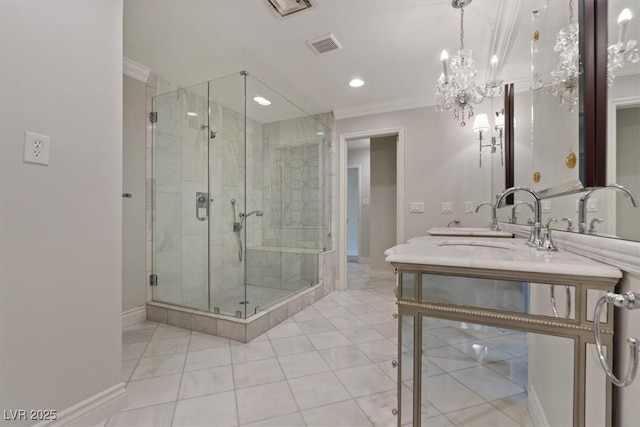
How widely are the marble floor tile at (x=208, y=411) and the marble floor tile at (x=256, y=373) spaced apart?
0.13 meters

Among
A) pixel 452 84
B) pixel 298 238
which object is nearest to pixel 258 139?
pixel 298 238

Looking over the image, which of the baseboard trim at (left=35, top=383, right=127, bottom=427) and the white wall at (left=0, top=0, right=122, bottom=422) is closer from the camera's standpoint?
the white wall at (left=0, top=0, right=122, bottom=422)

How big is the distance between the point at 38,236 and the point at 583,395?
6.44ft

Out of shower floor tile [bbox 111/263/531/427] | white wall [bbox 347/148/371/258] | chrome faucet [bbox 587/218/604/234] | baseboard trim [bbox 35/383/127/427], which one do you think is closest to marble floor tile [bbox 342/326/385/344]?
shower floor tile [bbox 111/263/531/427]

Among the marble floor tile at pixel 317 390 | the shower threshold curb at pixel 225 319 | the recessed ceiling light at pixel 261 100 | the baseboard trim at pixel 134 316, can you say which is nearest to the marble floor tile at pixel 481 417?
the marble floor tile at pixel 317 390

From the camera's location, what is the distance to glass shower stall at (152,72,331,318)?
262 centimetres

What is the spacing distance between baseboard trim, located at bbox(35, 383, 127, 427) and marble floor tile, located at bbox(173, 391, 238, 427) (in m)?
0.28

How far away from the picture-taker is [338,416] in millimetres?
1299

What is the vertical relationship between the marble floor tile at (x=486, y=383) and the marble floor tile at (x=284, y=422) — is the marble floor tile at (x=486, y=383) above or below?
above

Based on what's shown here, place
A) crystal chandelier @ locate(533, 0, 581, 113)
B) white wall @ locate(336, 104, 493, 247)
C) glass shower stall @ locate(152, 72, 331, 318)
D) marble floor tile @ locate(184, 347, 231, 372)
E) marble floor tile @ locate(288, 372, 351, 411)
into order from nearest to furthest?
crystal chandelier @ locate(533, 0, 581, 113), marble floor tile @ locate(288, 372, 351, 411), marble floor tile @ locate(184, 347, 231, 372), glass shower stall @ locate(152, 72, 331, 318), white wall @ locate(336, 104, 493, 247)

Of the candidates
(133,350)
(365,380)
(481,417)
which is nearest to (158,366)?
(133,350)

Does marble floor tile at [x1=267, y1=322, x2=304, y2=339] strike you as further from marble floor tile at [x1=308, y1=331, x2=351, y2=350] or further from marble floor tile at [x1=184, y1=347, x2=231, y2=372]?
marble floor tile at [x1=184, y1=347, x2=231, y2=372]

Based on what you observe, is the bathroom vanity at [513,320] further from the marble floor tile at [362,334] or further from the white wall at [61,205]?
the white wall at [61,205]

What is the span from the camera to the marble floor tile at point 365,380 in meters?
1.49
